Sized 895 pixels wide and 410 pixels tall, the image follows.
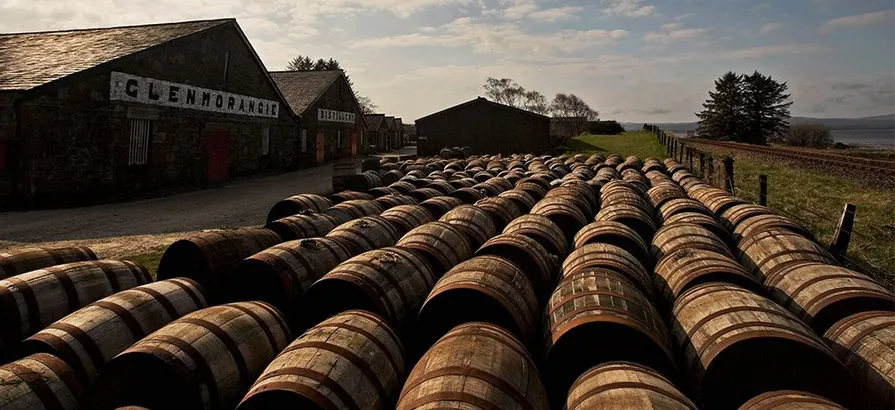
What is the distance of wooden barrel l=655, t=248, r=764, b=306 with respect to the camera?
17.7 feet

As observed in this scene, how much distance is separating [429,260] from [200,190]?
60.8 feet

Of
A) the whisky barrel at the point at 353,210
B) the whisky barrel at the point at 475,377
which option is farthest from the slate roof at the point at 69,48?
the whisky barrel at the point at 475,377

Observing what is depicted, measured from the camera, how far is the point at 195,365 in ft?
12.9

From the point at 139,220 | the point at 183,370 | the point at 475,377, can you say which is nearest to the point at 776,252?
the point at 475,377

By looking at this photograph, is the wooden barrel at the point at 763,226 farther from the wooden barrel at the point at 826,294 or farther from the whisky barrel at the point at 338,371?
the whisky barrel at the point at 338,371

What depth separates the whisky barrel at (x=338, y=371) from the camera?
11.2 ft

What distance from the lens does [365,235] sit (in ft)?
25.0

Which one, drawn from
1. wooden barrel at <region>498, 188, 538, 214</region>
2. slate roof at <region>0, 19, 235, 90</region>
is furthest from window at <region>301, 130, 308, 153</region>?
wooden barrel at <region>498, 188, 538, 214</region>

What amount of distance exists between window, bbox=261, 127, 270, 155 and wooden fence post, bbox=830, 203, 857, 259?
25.8m

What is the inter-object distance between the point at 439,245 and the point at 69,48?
832 inches

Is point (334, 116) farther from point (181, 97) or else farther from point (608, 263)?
point (608, 263)

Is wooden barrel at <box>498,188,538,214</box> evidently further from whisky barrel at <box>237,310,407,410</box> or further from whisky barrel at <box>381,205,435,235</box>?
whisky barrel at <box>237,310,407,410</box>

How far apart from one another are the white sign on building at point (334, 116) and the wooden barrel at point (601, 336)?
3173 centimetres

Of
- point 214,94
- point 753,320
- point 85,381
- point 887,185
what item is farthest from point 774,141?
point 85,381
